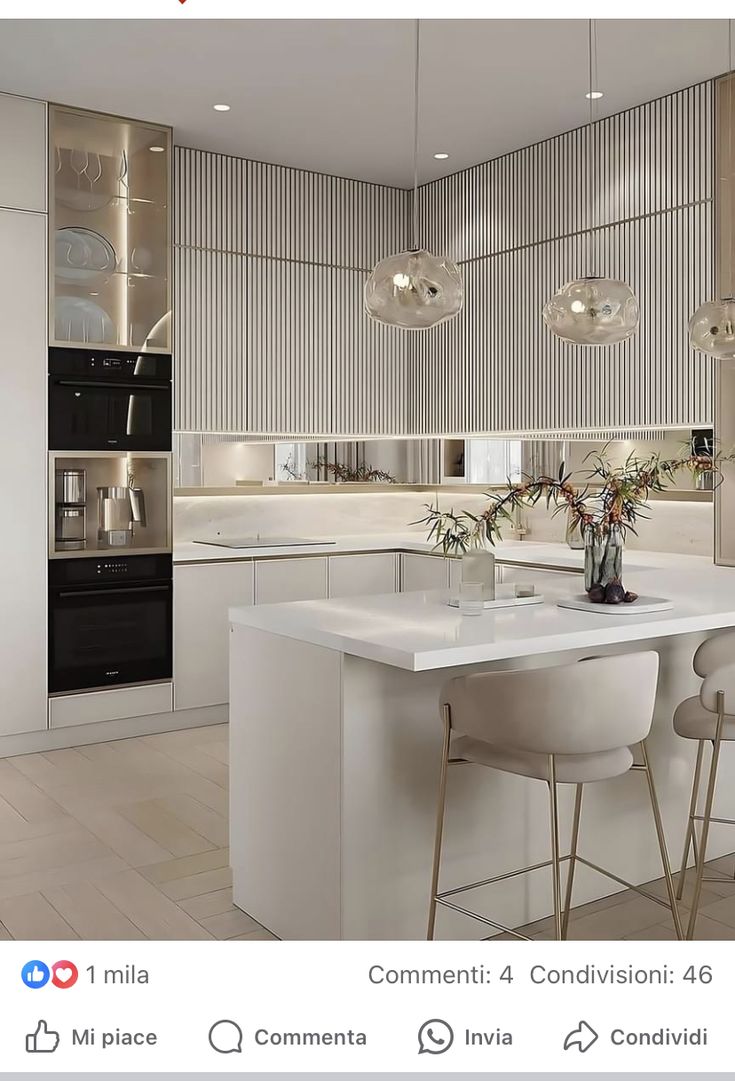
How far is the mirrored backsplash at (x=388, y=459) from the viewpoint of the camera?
213 inches

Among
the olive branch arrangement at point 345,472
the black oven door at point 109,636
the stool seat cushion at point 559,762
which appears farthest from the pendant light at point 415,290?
the olive branch arrangement at point 345,472

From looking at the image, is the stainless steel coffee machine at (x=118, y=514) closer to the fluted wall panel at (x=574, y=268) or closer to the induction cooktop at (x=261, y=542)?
the induction cooktop at (x=261, y=542)

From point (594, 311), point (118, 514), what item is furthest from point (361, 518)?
point (594, 311)

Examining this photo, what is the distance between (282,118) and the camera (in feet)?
16.2

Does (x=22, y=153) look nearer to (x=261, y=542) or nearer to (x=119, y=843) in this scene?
(x=261, y=542)

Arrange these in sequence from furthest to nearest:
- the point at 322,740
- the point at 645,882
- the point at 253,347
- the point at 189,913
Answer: the point at 253,347
the point at 645,882
the point at 189,913
the point at 322,740

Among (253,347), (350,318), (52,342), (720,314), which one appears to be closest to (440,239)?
A: (350,318)

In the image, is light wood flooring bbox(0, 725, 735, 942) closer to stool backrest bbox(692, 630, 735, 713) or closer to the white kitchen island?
the white kitchen island

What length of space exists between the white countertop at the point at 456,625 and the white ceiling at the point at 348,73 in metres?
2.23

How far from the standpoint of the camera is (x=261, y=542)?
5.81 metres

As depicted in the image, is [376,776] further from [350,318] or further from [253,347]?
[350,318]

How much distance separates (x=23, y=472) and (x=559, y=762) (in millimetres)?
3149

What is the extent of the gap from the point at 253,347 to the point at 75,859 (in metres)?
A: 3.18

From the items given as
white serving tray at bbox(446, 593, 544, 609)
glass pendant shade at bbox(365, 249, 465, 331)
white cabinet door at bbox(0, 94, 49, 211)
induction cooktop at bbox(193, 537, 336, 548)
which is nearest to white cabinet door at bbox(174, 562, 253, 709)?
induction cooktop at bbox(193, 537, 336, 548)
